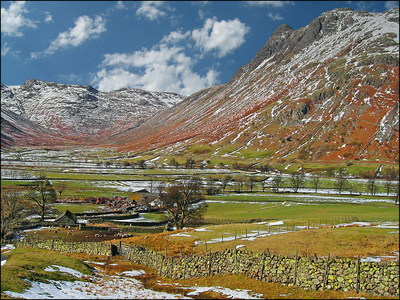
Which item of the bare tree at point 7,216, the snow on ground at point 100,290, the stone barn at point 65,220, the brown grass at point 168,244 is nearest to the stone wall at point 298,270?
the snow on ground at point 100,290

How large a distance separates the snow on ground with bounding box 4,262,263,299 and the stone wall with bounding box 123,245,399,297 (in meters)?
2.86

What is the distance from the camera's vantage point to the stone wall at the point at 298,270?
18.7 metres

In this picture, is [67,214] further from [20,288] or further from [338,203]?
[338,203]

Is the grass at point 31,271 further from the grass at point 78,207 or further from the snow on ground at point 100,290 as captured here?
the grass at point 78,207

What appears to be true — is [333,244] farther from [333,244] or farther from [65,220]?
[65,220]

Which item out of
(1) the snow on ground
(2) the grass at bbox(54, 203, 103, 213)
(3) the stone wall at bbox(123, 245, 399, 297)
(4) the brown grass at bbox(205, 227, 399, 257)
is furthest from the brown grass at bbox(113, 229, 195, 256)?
(2) the grass at bbox(54, 203, 103, 213)

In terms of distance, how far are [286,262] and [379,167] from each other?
187 m

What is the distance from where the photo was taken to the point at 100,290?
72.2ft

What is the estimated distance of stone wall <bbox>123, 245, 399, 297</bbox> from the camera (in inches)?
734

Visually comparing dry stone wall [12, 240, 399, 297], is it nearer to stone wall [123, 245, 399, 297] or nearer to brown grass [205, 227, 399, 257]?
stone wall [123, 245, 399, 297]

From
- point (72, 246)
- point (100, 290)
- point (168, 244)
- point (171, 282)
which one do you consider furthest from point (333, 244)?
point (72, 246)

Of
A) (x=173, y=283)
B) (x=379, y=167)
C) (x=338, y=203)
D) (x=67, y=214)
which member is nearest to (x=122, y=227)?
(x=67, y=214)

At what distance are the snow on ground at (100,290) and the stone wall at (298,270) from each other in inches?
113

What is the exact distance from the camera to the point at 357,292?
741 inches
